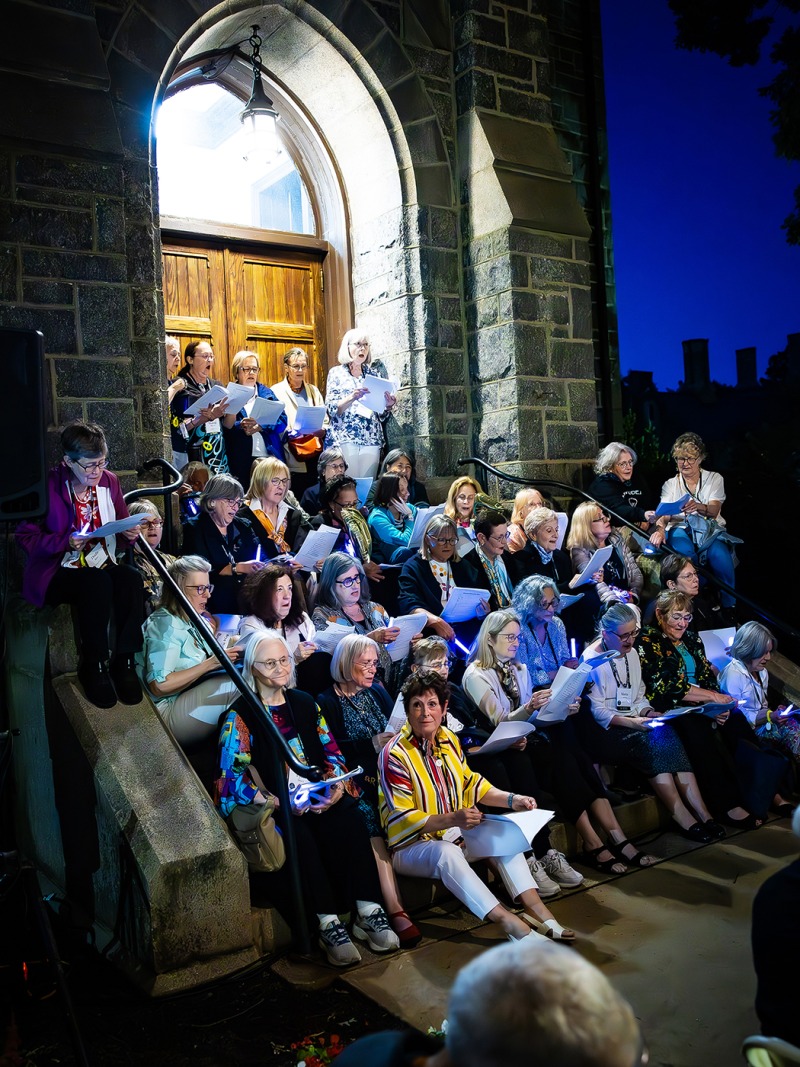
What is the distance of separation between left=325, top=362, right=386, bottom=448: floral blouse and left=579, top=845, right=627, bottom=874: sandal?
12.5 feet

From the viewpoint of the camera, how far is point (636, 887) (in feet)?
15.6

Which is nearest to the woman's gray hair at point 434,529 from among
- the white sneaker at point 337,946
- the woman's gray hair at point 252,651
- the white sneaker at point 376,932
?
the woman's gray hair at point 252,651

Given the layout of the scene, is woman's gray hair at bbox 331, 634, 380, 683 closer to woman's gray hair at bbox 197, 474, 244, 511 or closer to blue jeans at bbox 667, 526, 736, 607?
woman's gray hair at bbox 197, 474, 244, 511


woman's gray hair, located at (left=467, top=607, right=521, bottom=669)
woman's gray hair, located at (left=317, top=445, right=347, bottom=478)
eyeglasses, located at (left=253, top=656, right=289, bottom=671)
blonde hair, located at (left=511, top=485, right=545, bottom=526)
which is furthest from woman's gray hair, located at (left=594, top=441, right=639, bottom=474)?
eyeglasses, located at (left=253, top=656, right=289, bottom=671)

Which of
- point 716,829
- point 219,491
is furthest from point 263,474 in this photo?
point 716,829

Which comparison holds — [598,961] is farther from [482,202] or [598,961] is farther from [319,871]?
[482,202]

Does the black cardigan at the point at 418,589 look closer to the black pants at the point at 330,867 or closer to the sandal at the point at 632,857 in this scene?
the sandal at the point at 632,857

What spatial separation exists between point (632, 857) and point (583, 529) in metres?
2.70

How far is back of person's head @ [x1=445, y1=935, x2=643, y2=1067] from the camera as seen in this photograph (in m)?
1.21

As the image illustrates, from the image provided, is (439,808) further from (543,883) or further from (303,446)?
(303,446)

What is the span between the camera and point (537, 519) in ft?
22.3

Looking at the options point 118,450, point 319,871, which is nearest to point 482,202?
point 118,450

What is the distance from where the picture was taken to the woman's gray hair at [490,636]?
532 centimetres

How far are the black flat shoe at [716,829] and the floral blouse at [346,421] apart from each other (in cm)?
389
